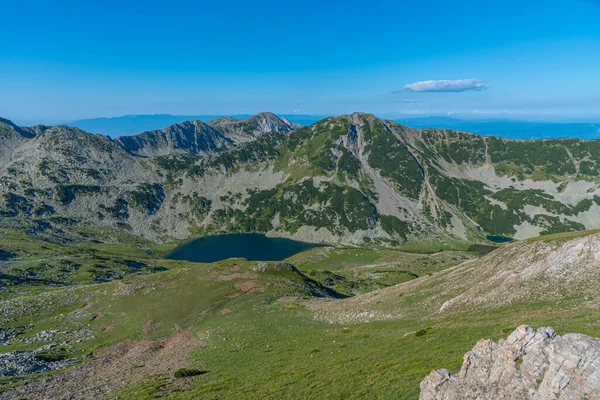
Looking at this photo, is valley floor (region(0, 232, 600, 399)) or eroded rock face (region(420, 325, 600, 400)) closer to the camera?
eroded rock face (region(420, 325, 600, 400))

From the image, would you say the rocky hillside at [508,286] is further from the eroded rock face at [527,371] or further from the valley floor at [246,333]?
the eroded rock face at [527,371]

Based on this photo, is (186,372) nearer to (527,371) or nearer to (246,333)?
(246,333)

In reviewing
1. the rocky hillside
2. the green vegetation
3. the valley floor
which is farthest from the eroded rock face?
the green vegetation

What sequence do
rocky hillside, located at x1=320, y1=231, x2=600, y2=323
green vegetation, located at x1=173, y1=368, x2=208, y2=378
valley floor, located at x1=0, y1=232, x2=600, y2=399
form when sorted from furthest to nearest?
1. green vegetation, located at x1=173, y1=368, x2=208, y2=378
2. rocky hillside, located at x1=320, y1=231, x2=600, y2=323
3. valley floor, located at x1=0, y1=232, x2=600, y2=399

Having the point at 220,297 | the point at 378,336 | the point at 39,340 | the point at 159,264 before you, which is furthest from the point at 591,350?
the point at 159,264

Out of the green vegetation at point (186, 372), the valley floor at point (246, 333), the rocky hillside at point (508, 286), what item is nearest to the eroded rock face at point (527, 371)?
the valley floor at point (246, 333)

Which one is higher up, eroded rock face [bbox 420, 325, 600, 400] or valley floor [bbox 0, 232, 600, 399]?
eroded rock face [bbox 420, 325, 600, 400]

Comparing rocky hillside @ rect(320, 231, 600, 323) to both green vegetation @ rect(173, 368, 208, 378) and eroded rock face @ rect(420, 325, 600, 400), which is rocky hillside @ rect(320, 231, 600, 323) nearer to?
eroded rock face @ rect(420, 325, 600, 400)

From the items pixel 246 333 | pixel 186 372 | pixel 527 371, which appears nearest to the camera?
pixel 527 371

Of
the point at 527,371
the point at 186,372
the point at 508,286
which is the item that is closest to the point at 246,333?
the point at 186,372
